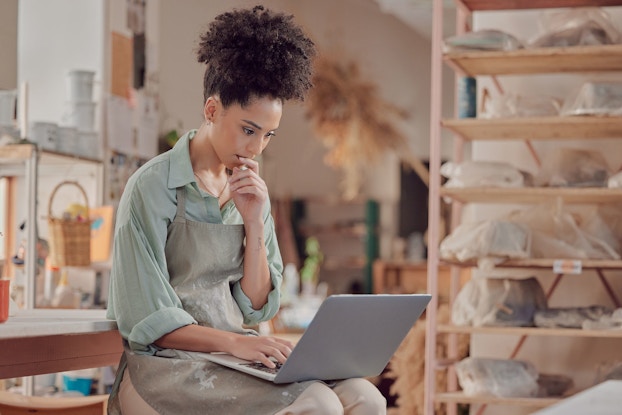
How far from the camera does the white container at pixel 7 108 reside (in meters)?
4.01

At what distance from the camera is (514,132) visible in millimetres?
4160

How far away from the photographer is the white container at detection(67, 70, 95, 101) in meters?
5.07

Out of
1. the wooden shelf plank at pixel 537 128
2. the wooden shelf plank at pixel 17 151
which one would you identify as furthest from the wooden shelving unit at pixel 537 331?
the wooden shelf plank at pixel 17 151

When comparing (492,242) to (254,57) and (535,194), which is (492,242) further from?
A: (254,57)

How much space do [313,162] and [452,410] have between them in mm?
8363

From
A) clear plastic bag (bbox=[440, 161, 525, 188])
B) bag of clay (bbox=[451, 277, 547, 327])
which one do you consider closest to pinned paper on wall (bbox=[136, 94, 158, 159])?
clear plastic bag (bbox=[440, 161, 525, 188])

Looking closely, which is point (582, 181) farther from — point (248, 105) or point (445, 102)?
point (445, 102)

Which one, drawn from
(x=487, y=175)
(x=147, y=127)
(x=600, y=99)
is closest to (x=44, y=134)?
(x=147, y=127)

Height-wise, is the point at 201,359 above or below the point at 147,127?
below

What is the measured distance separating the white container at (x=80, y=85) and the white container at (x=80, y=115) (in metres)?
0.03

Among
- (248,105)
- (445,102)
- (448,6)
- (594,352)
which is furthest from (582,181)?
(445,102)

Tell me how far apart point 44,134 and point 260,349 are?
2965mm

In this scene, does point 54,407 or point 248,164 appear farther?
point 54,407

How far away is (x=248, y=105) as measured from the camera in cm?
211
